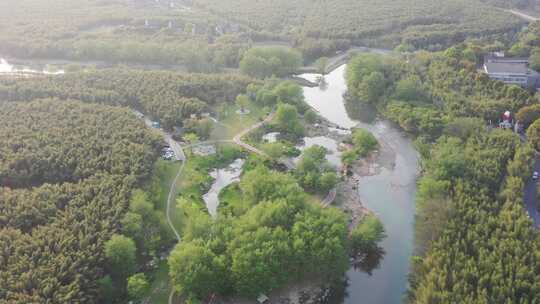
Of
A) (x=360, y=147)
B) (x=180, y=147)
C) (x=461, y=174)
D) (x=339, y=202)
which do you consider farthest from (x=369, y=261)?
(x=180, y=147)

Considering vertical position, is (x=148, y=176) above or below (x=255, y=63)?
below

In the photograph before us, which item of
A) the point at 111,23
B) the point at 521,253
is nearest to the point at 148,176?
the point at 521,253

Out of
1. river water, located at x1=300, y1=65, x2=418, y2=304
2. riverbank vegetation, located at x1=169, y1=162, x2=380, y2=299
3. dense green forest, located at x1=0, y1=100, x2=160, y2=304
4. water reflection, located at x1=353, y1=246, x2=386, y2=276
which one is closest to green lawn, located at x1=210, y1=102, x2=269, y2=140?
river water, located at x1=300, y1=65, x2=418, y2=304

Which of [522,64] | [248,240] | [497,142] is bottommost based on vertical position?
[248,240]

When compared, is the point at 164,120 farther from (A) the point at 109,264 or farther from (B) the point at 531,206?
(B) the point at 531,206

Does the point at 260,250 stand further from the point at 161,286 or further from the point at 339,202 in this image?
the point at 339,202

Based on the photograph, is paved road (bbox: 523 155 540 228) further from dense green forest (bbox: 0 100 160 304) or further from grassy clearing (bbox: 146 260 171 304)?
dense green forest (bbox: 0 100 160 304)
